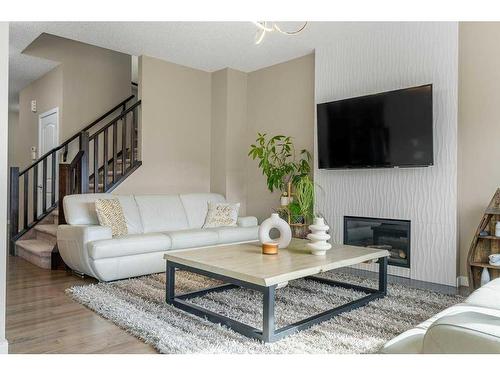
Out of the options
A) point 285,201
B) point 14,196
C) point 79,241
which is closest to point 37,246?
point 14,196

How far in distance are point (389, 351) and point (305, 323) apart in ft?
3.67

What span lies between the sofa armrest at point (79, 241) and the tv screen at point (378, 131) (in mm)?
2595

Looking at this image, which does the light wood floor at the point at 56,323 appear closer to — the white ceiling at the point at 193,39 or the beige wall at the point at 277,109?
the beige wall at the point at 277,109

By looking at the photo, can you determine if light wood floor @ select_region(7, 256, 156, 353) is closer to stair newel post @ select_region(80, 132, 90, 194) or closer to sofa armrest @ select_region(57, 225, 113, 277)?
sofa armrest @ select_region(57, 225, 113, 277)

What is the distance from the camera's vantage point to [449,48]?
370 cm

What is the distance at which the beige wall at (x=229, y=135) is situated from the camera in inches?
228

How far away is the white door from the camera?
19.3ft

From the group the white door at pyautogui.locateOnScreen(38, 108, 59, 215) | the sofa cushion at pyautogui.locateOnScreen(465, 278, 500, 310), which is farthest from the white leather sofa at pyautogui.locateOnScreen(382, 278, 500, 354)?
the white door at pyautogui.locateOnScreen(38, 108, 59, 215)

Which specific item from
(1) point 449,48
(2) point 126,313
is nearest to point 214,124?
(1) point 449,48

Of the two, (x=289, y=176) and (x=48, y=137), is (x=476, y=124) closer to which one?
(x=289, y=176)

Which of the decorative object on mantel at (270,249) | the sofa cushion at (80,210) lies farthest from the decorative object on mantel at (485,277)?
the sofa cushion at (80,210)

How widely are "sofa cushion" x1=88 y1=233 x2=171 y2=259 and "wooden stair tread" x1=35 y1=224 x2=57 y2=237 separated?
151 cm
